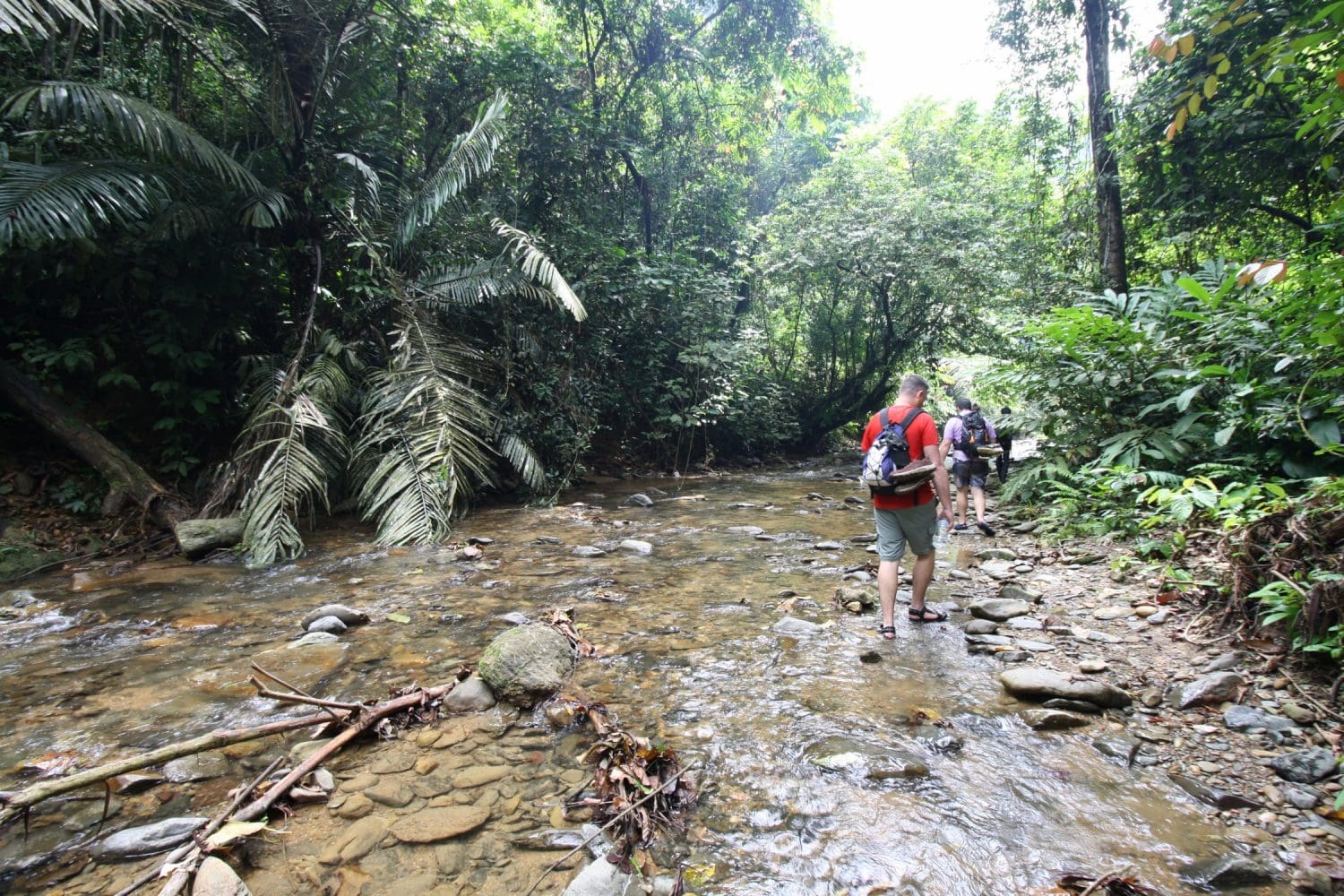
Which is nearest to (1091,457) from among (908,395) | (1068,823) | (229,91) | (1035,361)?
(1035,361)

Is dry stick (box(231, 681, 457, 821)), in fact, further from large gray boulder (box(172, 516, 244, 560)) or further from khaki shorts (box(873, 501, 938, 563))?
large gray boulder (box(172, 516, 244, 560))

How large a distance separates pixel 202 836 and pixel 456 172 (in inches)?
322

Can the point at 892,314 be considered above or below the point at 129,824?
above

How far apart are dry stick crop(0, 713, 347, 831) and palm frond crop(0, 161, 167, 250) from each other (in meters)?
4.96

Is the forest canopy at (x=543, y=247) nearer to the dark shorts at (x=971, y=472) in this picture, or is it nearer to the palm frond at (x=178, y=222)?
the palm frond at (x=178, y=222)

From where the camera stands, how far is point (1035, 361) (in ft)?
26.0

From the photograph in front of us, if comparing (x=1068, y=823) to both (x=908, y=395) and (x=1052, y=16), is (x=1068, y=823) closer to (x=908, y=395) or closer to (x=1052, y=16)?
(x=908, y=395)

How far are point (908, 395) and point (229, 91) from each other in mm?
8996

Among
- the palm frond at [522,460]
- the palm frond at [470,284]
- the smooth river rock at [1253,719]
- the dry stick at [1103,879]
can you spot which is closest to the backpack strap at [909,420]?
the smooth river rock at [1253,719]

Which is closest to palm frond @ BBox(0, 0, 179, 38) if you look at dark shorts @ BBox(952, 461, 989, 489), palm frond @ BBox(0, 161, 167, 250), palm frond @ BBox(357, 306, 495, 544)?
palm frond @ BBox(0, 161, 167, 250)

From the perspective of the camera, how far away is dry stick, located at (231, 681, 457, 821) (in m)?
2.09

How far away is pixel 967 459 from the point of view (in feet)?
24.4

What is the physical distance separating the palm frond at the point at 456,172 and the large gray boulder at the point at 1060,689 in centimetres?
838

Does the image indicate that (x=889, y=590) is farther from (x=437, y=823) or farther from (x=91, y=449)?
(x=91, y=449)
